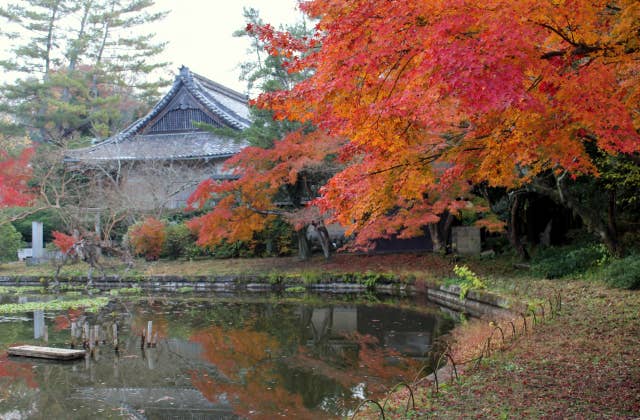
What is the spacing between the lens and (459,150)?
691 cm

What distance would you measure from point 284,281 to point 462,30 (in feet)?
49.0

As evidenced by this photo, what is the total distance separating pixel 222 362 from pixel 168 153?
1806 centimetres

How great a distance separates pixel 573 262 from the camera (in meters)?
13.5

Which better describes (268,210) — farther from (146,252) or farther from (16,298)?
(16,298)

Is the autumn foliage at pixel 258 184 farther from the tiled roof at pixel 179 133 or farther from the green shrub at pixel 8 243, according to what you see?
the green shrub at pixel 8 243

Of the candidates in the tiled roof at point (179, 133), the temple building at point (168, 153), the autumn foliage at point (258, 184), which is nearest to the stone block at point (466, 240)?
the autumn foliage at point (258, 184)

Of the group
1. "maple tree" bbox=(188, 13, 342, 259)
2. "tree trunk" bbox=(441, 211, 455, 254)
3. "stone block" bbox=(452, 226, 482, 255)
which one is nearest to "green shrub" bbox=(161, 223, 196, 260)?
"maple tree" bbox=(188, 13, 342, 259)

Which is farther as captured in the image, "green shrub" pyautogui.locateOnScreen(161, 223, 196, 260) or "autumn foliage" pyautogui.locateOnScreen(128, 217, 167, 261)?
"green shrub" pyautogui.locateOnScreen(161, 223, 196, 260)

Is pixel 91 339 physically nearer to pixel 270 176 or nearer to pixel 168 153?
pixel 270 176

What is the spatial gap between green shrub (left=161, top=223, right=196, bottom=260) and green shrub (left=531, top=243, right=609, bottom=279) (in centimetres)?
1344

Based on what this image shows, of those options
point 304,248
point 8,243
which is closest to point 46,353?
point 304,248

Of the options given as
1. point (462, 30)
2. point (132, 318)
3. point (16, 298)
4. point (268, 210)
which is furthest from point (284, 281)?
point (462, 30)

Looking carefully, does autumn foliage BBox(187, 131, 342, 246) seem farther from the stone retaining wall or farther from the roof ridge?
the roof ridge

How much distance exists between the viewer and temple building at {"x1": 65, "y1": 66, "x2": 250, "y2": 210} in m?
24.0
